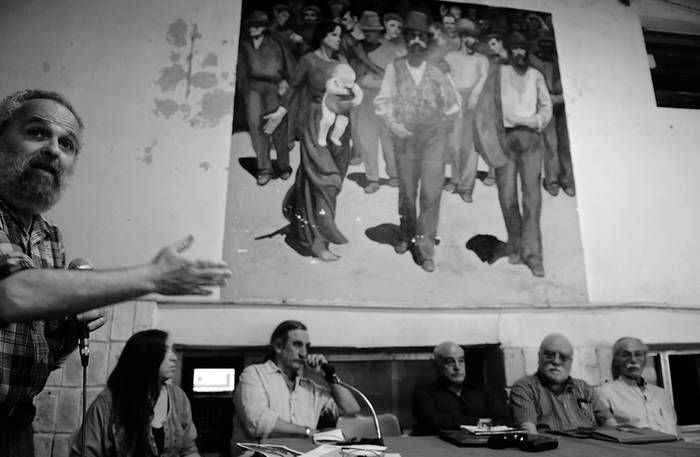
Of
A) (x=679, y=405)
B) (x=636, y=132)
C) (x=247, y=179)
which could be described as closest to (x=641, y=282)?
(x=679, y=405)

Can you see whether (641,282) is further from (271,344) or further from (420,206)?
(271,344)

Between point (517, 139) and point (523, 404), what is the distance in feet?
7.15

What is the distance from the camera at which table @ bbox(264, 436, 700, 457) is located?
1.67 meters

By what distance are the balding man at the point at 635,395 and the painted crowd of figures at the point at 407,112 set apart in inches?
33.7

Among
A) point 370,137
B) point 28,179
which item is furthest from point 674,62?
point 28,179

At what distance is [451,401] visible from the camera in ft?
10.7

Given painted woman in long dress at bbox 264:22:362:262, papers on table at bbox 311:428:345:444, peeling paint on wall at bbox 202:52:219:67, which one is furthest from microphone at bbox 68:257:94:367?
peeling paint on wall at bbox 202:52:219:67

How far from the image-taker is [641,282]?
4027 mm

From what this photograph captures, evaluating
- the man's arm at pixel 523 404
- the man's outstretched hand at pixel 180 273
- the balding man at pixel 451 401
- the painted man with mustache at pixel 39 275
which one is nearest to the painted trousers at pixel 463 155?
A: the balding man at pixel 451 401

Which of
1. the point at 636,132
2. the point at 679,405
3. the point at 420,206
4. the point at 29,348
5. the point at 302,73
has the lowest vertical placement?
the point at 679,405

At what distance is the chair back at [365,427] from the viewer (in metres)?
2.71

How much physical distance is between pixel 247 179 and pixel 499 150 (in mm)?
2104

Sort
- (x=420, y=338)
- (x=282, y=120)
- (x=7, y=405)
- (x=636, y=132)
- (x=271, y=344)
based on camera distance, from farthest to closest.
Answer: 1. (x=636, y=132)
2. (x=282, y=120)
3. (x=420, y=338)
4. (x=271, y=344)
5. (x=7, y=405)

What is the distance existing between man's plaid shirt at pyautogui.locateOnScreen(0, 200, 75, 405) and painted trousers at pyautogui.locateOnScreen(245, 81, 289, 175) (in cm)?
233
